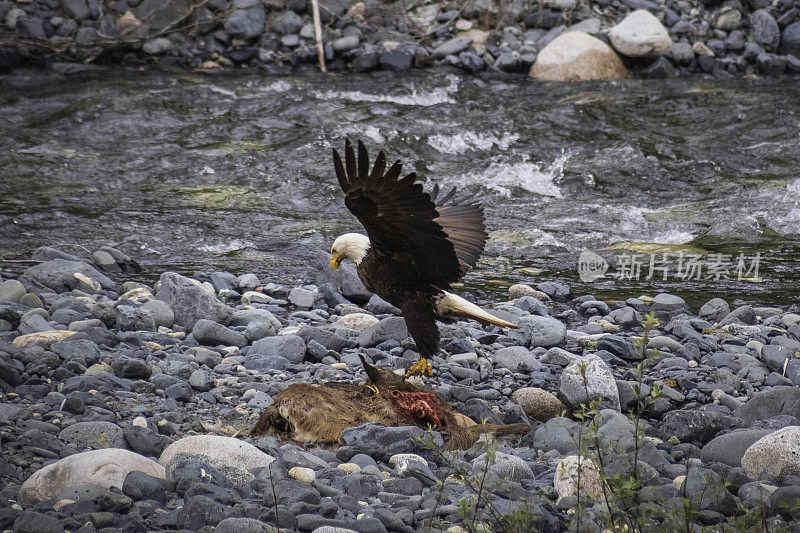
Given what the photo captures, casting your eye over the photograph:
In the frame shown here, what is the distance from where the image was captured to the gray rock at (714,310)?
228 inches

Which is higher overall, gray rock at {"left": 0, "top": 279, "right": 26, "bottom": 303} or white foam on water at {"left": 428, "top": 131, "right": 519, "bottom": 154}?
gray rock at {"left": 0, "top": 279, "right": 26, "bottom": 303}

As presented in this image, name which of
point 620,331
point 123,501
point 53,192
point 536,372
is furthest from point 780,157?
point 123,501

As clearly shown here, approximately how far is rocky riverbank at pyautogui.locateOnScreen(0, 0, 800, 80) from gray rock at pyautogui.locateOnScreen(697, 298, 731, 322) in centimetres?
812

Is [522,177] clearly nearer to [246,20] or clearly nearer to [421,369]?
[421,369]

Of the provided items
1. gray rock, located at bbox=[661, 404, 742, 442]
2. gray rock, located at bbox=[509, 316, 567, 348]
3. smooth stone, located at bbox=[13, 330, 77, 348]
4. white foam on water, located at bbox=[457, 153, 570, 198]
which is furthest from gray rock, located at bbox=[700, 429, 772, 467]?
white foam on water, located at bbox=[457, 153, 570, 198]

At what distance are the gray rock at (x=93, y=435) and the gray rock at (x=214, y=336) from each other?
154cm

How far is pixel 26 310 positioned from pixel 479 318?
2.60 m

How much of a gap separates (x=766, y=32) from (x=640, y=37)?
8.30 feet

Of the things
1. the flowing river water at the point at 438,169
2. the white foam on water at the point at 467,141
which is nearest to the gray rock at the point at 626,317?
the flowing river water at the point at 438,169

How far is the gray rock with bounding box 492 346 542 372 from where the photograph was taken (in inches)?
179

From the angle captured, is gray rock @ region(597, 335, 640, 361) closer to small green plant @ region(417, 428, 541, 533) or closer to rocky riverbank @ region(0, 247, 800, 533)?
rocky riverbank @ region(0, 247, 800, 533)

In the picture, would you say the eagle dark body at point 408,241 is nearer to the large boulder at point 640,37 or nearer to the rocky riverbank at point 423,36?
the rocky riverbank at point 423,36

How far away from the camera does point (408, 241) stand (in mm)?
4039

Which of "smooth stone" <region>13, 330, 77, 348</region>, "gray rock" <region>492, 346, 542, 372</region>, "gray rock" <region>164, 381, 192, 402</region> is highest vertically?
"smooth stone" <region>13, 330, 77, 348</region>
